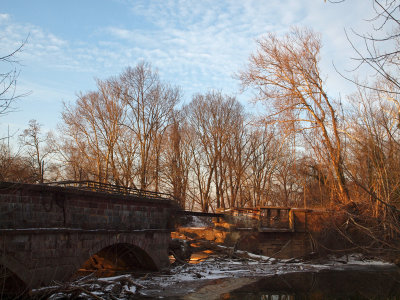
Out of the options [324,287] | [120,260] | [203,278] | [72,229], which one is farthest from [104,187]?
[324,287]

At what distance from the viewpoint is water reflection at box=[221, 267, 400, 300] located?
1495 centimetres

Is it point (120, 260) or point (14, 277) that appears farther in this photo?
point (120, 260)

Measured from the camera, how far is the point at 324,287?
1700 cm

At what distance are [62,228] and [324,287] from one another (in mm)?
11133

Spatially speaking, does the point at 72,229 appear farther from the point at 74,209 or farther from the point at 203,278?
the point at 203,278

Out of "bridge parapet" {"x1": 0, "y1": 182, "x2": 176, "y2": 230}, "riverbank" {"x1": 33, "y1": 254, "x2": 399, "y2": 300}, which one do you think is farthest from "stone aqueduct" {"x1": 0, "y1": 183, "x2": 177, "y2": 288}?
"riverbank" {"x1": 33, "y1": 254, "x2": 399, "y2": 300}

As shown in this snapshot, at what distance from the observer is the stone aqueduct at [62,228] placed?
1145 cm

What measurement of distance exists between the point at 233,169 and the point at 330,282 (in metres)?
20.4

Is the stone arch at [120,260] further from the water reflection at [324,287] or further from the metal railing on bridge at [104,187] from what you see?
the water reflection at [324,287]

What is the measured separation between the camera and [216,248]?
26469mm

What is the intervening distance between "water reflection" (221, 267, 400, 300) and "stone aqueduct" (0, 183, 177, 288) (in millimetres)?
5126

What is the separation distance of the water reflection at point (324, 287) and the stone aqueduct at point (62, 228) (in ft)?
16.8

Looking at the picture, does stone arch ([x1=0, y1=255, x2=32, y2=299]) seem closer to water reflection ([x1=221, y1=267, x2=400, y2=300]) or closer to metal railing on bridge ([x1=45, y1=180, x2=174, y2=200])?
metal railing on bridge ([x1=45, y1=180, x2=174, y2=200])

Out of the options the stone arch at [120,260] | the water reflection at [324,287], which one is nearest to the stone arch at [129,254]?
the stone arch at [120,260]
